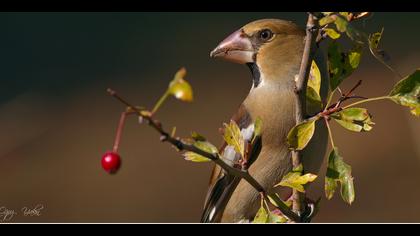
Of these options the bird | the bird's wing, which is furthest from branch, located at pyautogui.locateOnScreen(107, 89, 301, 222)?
the bird's wing

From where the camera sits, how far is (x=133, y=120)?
4.43 meters

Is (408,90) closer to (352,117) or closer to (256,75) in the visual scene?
(352,117)

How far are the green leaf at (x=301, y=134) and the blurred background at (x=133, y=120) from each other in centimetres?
232

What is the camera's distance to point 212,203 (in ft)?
5.88

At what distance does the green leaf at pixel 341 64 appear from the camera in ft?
3.95

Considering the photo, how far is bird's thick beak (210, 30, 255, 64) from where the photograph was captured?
68.0 inches

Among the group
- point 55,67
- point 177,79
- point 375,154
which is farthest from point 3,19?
point 177,79

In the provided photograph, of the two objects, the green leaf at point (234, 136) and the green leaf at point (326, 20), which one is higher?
the green leaf at point (326, 20)

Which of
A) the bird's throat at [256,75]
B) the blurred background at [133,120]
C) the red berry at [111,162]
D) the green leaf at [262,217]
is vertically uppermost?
the blurred background at [133,120]

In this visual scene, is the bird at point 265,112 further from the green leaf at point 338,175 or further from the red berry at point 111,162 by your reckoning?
the red berry at point 111,162

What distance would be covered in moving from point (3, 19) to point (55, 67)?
64 centimetres

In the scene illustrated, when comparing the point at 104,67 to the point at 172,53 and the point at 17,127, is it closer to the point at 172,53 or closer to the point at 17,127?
the point at 172,53

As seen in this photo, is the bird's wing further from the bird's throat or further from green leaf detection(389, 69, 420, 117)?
green leaf detection(389, 69, 420, 117)

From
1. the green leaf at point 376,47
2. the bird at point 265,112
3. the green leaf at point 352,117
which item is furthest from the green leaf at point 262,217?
the bird at point 265,112
